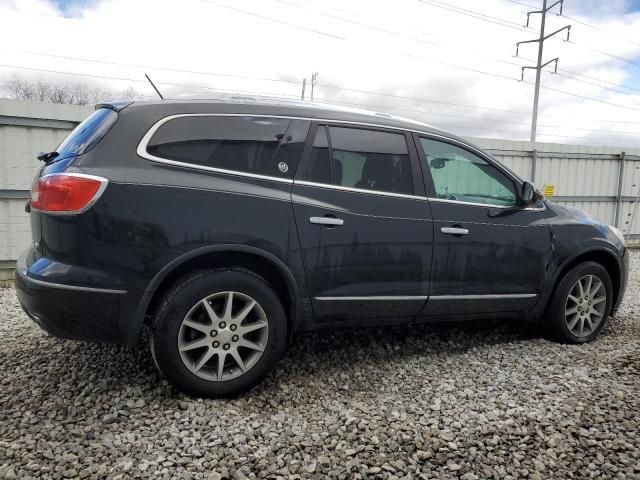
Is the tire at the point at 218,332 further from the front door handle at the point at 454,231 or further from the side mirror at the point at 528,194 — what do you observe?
the side mirror at the point at 528,194

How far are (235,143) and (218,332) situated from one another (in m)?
1.12

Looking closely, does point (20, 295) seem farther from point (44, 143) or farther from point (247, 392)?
point (44, 143)

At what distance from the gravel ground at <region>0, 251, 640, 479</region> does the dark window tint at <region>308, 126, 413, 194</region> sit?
130 cm

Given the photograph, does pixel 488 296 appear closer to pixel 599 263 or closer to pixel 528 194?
pixel 528 194

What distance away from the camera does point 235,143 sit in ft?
9.36

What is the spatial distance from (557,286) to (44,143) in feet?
22.0

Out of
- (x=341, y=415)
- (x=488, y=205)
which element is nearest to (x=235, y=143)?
(x=341, y=415)

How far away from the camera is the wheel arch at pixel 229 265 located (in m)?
2.60

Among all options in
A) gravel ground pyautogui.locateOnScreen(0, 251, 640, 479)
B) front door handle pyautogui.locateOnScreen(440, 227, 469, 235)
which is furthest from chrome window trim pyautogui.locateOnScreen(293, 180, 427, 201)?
gravel ground pyautogui.locateOnScreen(0, 251, 640, 479)

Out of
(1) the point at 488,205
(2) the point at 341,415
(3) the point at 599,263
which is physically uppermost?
(1) the point at 488,205

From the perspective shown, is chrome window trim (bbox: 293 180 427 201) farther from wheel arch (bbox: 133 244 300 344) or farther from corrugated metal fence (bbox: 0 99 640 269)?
corrugated metal fence (bbox: 0 99 640 269)

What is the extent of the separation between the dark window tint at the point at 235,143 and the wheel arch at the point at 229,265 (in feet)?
1.63

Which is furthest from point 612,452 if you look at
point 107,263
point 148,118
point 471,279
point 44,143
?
point 44,143

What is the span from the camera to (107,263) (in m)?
2.51
